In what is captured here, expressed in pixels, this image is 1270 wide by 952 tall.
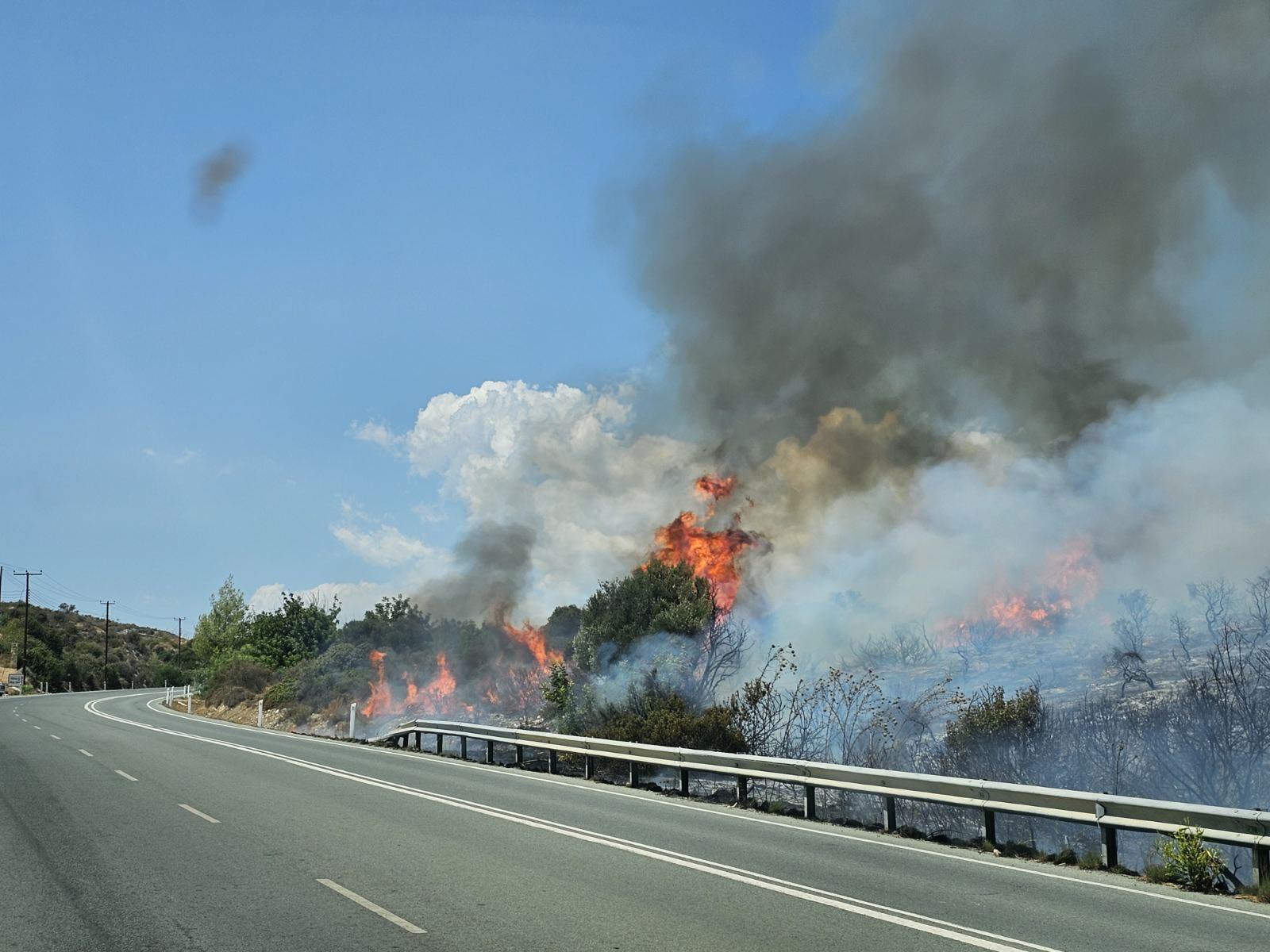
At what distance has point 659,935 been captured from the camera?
22.7 ft

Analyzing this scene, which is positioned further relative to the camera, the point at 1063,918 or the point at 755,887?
the point at 755,887

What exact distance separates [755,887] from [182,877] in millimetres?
4739

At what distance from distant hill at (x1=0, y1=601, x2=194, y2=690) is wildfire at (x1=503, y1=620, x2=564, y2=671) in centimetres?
6730

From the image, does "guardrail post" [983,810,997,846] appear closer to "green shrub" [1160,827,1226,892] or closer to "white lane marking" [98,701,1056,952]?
"green shrub" [1160,827,1226,892]

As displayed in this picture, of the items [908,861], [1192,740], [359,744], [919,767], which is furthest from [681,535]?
[908,861]

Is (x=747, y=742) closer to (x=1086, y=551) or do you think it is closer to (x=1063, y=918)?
(x=1063, y=918)

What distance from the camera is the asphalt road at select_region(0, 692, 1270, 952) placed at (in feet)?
22.8

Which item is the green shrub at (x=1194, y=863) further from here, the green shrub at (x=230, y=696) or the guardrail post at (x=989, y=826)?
the green shrub at (x=230, y=696)

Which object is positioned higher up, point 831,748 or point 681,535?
point 681,535

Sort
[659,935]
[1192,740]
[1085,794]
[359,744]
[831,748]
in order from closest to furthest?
[659,935] → [1085,794] → [1192,740] → [831,748] → [359,744]

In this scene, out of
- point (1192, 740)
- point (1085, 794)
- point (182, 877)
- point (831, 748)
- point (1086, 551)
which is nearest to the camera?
point (182, 877)

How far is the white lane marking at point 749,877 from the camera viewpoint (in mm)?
7188

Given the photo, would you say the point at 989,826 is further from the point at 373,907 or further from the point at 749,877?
the point at 373,907

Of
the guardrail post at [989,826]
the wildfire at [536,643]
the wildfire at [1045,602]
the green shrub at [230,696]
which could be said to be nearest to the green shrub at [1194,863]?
the guardrail post at [989,826]
